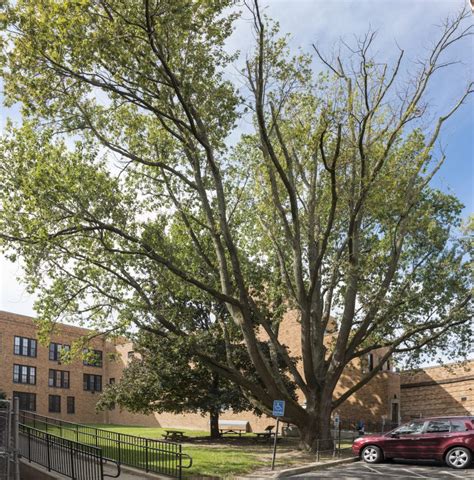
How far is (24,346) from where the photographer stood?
4612cm

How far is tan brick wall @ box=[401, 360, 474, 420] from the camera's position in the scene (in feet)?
107

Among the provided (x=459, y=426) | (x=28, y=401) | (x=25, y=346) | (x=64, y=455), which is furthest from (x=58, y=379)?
(x=459, y=426)

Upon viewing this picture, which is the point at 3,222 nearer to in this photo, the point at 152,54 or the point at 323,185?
the point at 152,54

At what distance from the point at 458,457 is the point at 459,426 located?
2.99ft

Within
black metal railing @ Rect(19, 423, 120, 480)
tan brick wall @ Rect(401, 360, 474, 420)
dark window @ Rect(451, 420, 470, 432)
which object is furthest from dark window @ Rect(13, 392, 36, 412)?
dark window @ Rect(451, 420, 470, 432)

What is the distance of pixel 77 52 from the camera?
617 inches

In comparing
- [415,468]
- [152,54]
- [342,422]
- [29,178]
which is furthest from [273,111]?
[342,422]

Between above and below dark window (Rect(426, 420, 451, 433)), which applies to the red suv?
below

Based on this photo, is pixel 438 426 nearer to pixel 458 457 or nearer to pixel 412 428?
pixel 412 428

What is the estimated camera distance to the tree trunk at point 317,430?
67.2 feet

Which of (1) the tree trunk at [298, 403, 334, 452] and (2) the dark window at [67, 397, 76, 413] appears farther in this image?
(2) the dark window at [67, 397, 76, 413]

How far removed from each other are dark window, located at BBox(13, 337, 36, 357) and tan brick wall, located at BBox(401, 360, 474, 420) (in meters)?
29.4

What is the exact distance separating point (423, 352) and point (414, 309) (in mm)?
2642

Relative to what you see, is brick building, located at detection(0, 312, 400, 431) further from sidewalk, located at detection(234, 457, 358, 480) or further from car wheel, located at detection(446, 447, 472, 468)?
car wheel, located at detection(446, 447, 472, 468)
